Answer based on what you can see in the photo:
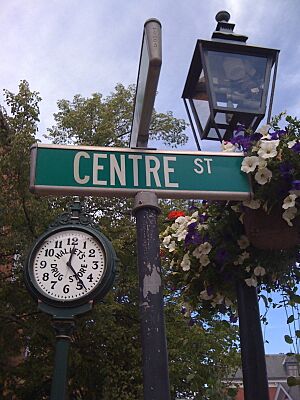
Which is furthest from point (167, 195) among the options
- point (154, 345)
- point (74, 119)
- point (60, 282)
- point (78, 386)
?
point (74, 119)

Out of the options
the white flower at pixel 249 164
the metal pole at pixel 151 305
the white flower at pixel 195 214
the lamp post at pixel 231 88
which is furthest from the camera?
the white flower at pixel 195 214

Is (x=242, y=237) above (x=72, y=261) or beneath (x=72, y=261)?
beneath

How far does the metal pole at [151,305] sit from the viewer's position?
1.63 metres

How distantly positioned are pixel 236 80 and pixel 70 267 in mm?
1658

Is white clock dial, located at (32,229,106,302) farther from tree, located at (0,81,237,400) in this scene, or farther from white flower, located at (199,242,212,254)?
tree, located at (0,81,237,400)

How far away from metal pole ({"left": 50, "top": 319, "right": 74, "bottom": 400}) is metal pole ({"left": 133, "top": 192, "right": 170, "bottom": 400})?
0.94 metres

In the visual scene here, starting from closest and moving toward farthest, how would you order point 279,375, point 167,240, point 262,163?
1. point 262,163
2. point 167,240
3. point 279,375

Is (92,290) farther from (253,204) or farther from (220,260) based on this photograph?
(253,204)

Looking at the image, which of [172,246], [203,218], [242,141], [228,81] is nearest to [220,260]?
[203,218]

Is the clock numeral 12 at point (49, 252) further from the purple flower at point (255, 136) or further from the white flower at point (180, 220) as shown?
the purple flower at point (255, 136)

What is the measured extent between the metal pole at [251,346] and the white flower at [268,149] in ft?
2.23

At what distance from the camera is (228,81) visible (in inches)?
105

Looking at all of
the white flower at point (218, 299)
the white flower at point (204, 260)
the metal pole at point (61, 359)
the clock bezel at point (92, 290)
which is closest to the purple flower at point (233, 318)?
the white flower at point (218, 299)

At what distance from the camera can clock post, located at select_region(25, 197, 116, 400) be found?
9.69ft
